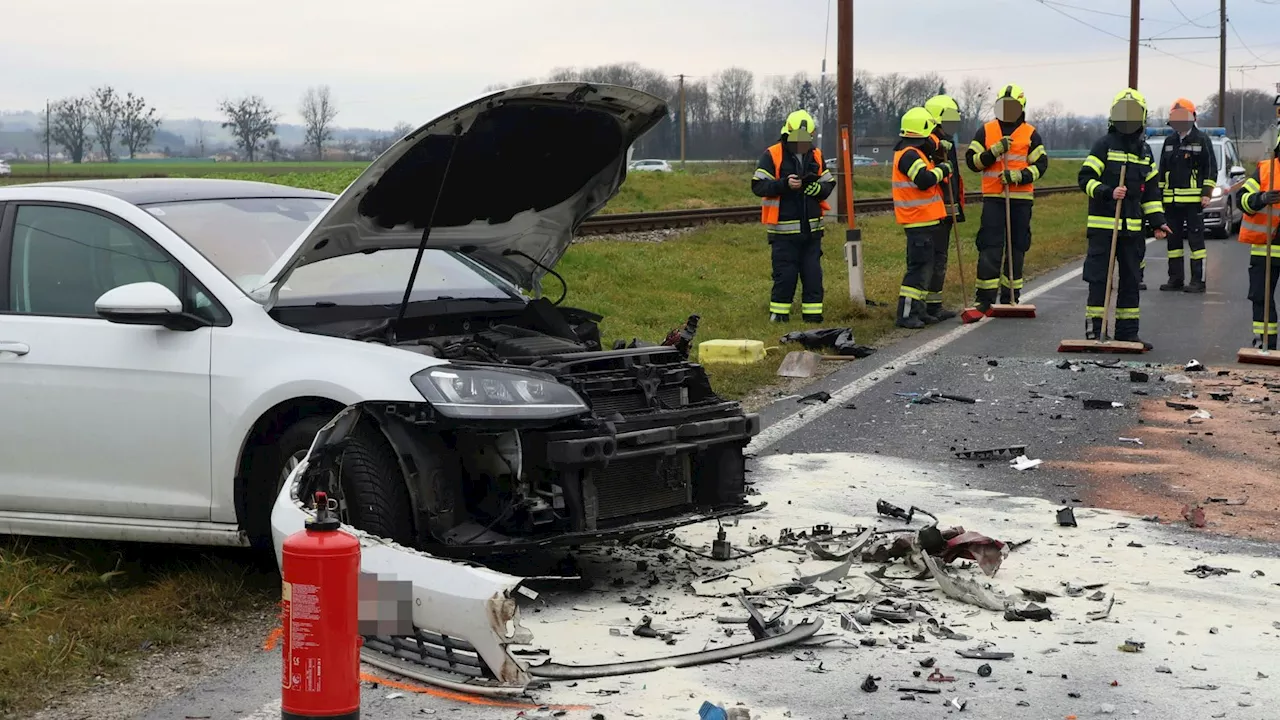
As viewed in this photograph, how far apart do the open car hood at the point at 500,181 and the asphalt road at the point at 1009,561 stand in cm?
165

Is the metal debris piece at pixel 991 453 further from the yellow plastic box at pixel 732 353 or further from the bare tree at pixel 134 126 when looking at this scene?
the bare tree at pixel 134 126

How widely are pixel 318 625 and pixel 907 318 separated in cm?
1122

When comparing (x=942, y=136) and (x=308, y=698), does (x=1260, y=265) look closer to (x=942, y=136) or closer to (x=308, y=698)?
(x=942, y=136)

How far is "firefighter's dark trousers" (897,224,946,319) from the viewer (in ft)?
46.4

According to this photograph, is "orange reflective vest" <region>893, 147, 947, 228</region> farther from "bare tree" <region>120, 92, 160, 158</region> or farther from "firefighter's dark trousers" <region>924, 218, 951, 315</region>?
"bare tree" <region>120, 92, 160, 158</region>

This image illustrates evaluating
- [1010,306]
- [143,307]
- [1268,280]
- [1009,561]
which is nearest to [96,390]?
[143,307]

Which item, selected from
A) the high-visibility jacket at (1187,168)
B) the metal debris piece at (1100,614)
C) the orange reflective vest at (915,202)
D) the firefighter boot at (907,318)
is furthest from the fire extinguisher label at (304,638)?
the high-visibility jacket at (1187,168)

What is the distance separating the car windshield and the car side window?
17 centimetres

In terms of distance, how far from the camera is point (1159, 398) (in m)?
10.2

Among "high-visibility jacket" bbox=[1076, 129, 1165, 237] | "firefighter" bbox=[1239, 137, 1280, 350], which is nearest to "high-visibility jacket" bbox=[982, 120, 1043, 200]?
"high-visibility jacket" bbox=[1076, 129, 1165, 237]

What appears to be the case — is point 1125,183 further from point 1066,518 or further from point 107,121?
point 107,121

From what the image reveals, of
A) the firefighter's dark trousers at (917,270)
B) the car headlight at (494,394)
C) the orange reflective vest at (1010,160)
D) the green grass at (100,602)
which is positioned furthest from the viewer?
the orange reflective vest at (1010,160)

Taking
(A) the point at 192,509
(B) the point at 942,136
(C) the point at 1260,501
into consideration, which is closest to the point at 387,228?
(A) the point at 192,509

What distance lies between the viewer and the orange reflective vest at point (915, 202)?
14.2 metres
